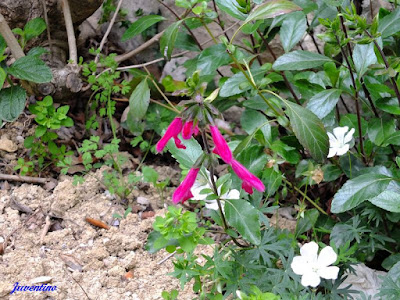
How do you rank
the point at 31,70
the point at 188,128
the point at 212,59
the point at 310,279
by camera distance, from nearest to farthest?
the point at 188,128
the point at 310,279
the point at 212,59
the point at 31,70

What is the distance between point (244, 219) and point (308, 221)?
1.70ft

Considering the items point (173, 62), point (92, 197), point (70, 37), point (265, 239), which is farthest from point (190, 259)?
point (173, 62)

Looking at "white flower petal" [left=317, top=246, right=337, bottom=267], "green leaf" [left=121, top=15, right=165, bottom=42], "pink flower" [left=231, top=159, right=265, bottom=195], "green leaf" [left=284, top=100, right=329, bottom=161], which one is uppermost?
"green leaf" [left=121, top=15, right=165, bottom=42]

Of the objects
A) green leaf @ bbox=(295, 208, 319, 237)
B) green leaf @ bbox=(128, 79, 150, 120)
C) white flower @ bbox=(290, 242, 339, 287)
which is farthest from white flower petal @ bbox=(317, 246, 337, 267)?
green leaf @ bbox=(128, 79, 150, 120)

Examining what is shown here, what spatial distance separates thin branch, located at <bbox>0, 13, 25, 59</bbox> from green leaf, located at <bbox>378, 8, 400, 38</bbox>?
5.44 ft

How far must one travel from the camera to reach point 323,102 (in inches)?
81.9

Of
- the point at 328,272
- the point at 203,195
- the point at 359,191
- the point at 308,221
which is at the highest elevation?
the point at 203,195

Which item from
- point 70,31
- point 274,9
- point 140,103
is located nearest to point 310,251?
point 274,9

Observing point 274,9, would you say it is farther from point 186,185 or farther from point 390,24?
point 186,185

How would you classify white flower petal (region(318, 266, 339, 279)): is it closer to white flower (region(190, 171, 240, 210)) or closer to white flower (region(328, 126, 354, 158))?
white flower (region(190, 171, 240, 210))

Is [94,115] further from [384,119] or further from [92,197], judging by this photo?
[384,119]

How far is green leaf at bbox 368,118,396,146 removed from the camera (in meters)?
Answer: 2.15

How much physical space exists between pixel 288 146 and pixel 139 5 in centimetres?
179

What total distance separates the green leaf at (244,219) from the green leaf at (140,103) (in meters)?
0.99
